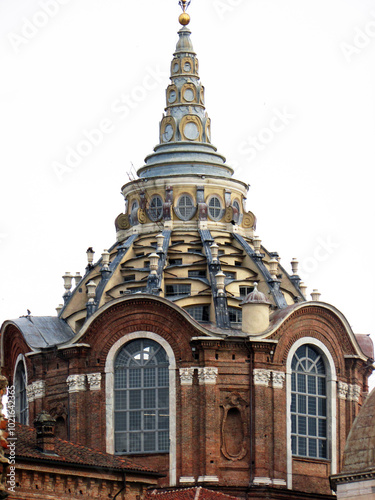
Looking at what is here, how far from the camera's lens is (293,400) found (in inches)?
Answer: 3915

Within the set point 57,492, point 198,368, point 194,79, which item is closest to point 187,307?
point 198,368

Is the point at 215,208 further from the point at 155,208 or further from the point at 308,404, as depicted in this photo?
the point at 308,404

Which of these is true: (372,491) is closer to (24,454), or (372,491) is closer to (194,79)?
(24,454)

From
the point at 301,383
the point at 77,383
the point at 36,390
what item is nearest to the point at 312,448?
the point at 301,383

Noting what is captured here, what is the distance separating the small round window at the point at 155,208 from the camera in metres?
106

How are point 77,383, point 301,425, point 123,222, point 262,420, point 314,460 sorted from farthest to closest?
point 123,222 < point 301,425 < point 314,460 < point 77,383 < point 262,420

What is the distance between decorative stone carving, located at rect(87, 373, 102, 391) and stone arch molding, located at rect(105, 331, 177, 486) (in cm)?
35

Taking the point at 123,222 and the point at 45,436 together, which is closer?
the point at 45,436

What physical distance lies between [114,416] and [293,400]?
8.86 meters

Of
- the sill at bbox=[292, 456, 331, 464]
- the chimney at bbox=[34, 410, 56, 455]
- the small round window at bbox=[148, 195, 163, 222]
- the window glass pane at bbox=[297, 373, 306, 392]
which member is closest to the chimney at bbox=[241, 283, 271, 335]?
the window glass pane at bbox=[297, 373, 306, 392]

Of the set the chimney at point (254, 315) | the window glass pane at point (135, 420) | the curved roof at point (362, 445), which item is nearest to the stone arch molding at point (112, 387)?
the window glass pane at point (135, 420)

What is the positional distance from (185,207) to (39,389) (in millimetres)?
12798

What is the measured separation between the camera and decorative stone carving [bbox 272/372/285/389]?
98.4 metres

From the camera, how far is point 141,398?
322ft
